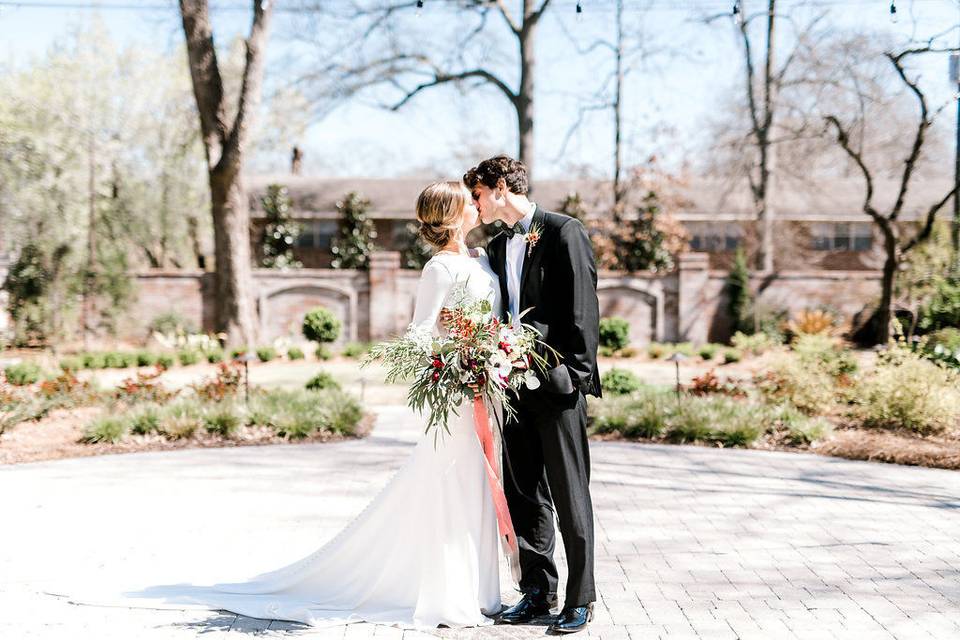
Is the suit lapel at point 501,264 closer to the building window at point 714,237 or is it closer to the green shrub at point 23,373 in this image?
the green shrub at point 23,373

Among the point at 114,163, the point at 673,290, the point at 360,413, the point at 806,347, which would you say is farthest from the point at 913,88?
the point at 114,163

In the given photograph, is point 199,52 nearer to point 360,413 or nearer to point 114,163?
point 114,163

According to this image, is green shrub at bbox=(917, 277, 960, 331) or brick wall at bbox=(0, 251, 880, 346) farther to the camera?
brick wall at bbox=(0, 251, 880, 346)

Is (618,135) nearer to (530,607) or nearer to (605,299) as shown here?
(605,299)

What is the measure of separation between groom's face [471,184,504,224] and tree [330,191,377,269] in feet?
71.2

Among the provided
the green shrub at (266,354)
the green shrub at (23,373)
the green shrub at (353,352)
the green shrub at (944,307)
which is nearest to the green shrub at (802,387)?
the green shrub at (944,307)

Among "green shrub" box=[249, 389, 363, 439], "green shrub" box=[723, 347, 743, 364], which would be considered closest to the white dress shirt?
"green shrub" box=[249, 389, 363, 439]

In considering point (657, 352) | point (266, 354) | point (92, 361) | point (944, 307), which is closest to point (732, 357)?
point (657, 352)

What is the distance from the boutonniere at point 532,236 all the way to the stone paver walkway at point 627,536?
6.02 ft

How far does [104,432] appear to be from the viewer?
9039 millimetres

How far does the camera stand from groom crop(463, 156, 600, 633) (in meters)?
3.96

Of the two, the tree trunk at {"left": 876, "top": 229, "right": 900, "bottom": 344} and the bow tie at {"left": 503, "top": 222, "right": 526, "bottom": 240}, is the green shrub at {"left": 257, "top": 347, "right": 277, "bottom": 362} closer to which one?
the tree trunk at {"left": 876, "top": 229, "right": 900, "bottom": 344}

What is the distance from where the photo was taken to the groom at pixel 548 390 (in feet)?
13.0

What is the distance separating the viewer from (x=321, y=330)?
19.5 metres
